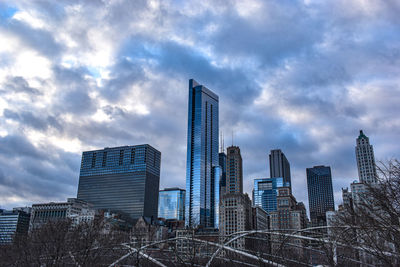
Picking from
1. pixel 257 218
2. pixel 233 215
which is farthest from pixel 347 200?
pixel 257 218

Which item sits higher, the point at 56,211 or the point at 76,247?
the point at 56,211

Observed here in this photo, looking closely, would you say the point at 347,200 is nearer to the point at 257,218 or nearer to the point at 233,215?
the point at 233,215

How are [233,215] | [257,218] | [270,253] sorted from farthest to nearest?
[257,218]
[233,215]
[270,253]

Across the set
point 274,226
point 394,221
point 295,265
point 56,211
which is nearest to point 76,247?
point 295,265

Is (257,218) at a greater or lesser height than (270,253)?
greater

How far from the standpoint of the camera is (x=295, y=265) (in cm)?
3509

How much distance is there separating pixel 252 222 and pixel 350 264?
137071 millimetres

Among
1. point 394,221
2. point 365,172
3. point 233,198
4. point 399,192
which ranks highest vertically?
point 365,172

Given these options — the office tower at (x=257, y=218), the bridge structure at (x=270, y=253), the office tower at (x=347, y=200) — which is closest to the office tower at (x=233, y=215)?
the office tower at (x=257, y=218)

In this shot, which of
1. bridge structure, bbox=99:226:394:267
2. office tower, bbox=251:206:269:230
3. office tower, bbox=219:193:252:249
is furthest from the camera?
office tower, bbox=251:206:269:230

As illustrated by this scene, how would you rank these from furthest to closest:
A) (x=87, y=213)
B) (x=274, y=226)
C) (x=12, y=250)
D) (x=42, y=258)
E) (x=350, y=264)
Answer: (x=87, y=213) < (x=274, y=226) < (x=12, y=250) < (x=350, y=264) < (x=42, y=258)

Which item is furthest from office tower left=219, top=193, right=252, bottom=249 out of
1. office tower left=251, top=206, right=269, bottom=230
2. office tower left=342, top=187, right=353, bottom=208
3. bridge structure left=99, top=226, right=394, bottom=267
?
bridge structure left=99, top=226, right=394, bottom=267

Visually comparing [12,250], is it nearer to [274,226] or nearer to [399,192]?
[399,192]

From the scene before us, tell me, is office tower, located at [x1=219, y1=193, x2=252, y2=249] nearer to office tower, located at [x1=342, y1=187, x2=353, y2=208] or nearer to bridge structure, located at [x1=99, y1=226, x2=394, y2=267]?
office tower, located at [x1=342, y1=187, x2=353, y2=208]
